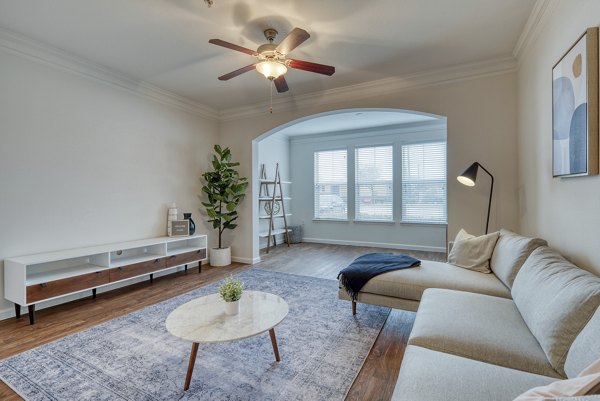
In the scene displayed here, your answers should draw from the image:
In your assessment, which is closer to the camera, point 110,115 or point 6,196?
point 6,196

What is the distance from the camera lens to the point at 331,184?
709 centimetres

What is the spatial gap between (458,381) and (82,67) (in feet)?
14.5

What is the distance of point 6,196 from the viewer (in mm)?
2738

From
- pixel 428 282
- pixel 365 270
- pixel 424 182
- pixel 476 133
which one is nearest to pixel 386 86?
pixel 476 133

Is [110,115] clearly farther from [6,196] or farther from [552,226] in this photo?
[552,226]

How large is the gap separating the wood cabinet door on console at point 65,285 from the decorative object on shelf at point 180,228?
3.79ft

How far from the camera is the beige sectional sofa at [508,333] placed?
108cm

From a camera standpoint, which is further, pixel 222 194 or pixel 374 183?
pixel 374 183

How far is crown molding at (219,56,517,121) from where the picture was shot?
10.7 feet

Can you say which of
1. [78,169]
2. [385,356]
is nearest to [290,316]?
[385,356]

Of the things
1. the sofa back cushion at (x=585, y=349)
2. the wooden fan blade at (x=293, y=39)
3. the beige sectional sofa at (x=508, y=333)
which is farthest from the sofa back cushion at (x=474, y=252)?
the wooden fan blade at (x=293, y=39)

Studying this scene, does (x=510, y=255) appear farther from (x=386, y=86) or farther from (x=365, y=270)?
(x=386, y=86)

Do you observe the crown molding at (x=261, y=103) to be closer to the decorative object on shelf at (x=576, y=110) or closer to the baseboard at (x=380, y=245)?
the decorative object on shelf at (x=576, y=110)

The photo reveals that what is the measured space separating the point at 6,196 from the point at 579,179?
4733mm
